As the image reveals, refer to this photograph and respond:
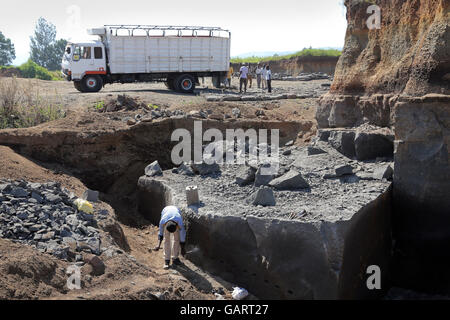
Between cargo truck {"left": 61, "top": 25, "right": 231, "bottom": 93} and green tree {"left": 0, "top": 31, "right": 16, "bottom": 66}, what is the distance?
102ft

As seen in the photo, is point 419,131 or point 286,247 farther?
point 419,131

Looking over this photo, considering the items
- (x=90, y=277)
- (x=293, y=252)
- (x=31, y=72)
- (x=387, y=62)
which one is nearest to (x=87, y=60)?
(x=387, y=62)

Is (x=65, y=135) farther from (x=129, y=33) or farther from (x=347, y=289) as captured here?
(x=129, y=33)

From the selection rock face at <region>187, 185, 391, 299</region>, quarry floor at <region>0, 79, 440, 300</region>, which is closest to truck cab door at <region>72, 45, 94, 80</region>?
quarry floor at <region>0, 79, 440, 300</region>

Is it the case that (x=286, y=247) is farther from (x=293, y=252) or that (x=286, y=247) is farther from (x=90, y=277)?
(x=90, y=277)

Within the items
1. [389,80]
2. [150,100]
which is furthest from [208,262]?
[150,100]

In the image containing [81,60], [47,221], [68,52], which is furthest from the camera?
[68,52]

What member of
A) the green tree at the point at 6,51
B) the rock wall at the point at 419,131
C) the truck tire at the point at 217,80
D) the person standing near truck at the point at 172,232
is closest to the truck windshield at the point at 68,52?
the truck tire at the point at 217,80

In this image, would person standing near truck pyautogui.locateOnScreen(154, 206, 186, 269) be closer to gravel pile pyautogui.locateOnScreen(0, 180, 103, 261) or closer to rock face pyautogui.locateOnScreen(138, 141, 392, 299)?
rock face pyautogui.locateOnScreen(138, 141, 392, 299)

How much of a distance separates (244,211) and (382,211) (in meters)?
1.95

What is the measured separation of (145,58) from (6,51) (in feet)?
109

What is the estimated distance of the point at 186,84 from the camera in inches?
668

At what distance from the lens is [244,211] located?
5.88 m

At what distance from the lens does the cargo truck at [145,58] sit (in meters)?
15.5
